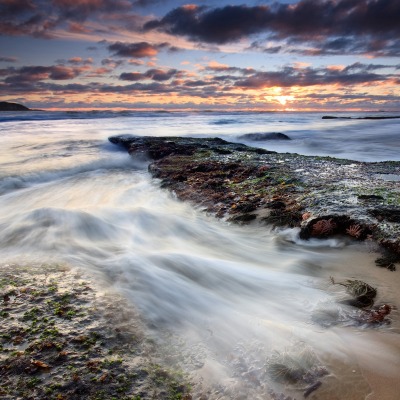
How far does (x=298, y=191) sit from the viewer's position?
644 centimetres

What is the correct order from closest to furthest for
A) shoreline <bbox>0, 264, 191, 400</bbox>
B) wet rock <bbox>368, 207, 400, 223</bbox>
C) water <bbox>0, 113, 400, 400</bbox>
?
shoreline <bbox>0, 264, 191, 400</bbox> < water <bbox>0, 113, 400, 400</bbox> < wet rock <bbox>368, 207, 400, 223</bbox>

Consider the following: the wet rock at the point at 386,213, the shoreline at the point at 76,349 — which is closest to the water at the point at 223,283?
the shoreline at the point at 76,349

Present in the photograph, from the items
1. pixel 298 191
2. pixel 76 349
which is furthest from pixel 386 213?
pixel 76 349

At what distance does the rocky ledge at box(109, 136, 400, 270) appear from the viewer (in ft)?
16.1

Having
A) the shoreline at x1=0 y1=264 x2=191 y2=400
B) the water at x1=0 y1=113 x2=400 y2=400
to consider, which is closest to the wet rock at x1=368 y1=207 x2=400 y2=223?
the water at x1=0 y1=113 x2=400 y2=400

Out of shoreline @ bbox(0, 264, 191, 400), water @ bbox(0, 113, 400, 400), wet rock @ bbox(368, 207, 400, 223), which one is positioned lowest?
water @ bbox(0, 113, 400, 400)

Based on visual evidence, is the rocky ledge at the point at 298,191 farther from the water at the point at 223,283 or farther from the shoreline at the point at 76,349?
the shoreline at the point at 76,349

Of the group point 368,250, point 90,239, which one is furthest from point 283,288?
point 90,239

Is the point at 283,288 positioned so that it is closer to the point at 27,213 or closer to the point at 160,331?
the point at 160,331

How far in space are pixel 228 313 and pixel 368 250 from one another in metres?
2.31

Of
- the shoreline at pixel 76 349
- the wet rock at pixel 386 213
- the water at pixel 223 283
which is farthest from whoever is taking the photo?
the wet rock at pixel 386 213

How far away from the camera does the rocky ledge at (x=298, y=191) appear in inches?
193

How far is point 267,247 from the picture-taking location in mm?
5074

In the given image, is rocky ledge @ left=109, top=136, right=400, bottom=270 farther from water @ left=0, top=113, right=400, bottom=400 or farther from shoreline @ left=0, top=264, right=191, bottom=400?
shoreline @ left=0, top=264, right=191, bottom=400
